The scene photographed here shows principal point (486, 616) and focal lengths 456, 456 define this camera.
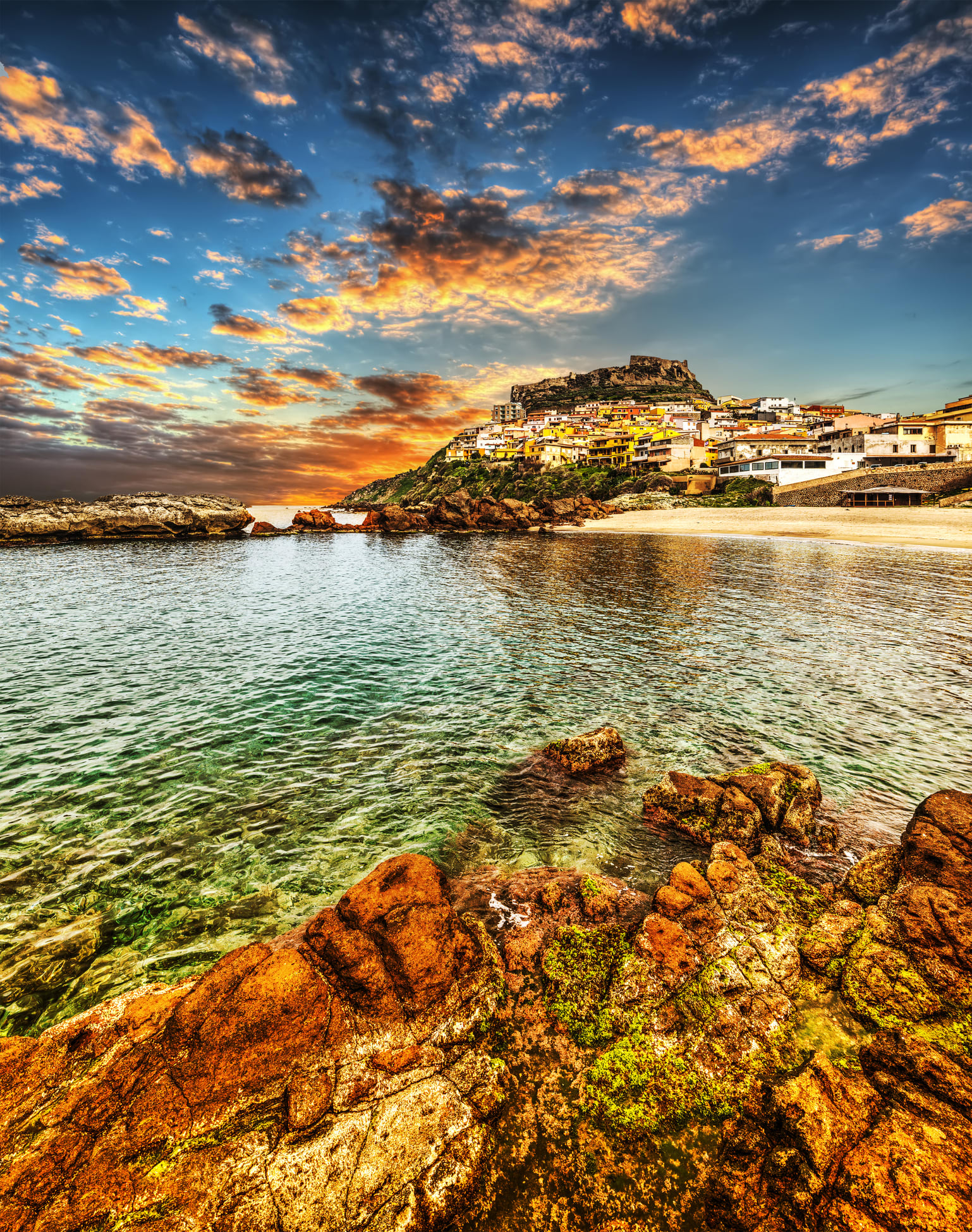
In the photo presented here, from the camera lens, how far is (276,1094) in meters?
4.49

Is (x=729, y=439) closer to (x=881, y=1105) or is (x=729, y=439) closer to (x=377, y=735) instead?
(x=377, y=735)

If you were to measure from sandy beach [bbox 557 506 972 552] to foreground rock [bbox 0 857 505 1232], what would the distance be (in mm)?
63603

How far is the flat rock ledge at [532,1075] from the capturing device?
3799 millimetres

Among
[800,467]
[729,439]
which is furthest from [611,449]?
[800,467]

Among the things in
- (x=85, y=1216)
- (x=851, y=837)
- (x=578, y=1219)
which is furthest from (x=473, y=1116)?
(x=851, y=837)

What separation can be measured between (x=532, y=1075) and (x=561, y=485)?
441ft

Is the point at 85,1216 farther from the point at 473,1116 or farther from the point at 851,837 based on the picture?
the point at 851,837

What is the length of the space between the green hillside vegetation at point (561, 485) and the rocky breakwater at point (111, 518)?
177 feet

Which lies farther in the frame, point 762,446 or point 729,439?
point 729,439

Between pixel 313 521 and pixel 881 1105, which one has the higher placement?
pixel 313 521

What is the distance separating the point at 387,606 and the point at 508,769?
71.6 feet

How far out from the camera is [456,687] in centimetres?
1772

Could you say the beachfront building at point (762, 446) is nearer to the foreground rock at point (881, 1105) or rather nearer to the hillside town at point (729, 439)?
the hillside town at point (729, 439)

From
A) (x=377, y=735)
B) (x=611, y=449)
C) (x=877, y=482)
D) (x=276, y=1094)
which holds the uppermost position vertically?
(x=611, y=449)
